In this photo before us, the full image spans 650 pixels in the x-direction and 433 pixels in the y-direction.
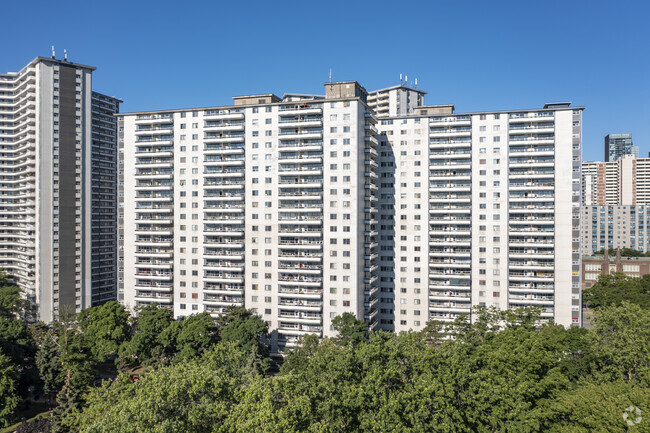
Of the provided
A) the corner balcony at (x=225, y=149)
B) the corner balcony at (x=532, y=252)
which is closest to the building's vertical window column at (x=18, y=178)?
the corner balcony at (x=225, y=149)

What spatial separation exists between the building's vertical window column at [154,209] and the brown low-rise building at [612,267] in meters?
129

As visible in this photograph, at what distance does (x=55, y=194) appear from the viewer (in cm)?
10025

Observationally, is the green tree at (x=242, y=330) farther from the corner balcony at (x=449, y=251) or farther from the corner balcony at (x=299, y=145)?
the corner balcony at (x=449, y=251)

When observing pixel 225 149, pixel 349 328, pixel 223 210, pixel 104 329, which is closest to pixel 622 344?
pixel 349 328

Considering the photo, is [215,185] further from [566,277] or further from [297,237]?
[566,277]

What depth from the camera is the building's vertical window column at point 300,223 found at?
75.8 metres

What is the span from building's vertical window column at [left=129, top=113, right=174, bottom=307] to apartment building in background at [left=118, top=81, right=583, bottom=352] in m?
0.30

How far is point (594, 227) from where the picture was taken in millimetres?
188750

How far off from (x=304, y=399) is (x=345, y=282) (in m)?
43.4

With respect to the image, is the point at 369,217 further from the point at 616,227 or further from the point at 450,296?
the point at 616,227

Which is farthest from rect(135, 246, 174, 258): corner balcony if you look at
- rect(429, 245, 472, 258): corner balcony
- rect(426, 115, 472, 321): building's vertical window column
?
rect(426, 115, 472, 321): building's vertical window column

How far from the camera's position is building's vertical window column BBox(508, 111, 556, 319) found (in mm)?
79375

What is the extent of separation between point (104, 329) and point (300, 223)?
38654 millimetres

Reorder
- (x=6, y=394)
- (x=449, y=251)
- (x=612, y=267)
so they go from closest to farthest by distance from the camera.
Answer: (x=6, y=394)
(x=449, y=251)
(x=612, y=267)
